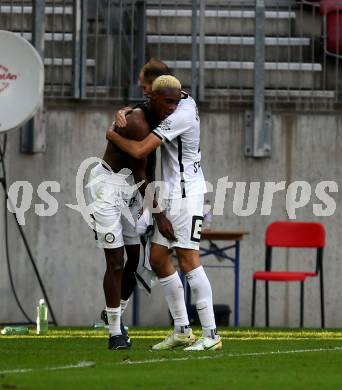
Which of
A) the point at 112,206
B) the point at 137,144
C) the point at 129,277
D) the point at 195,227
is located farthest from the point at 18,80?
the point at 195,227

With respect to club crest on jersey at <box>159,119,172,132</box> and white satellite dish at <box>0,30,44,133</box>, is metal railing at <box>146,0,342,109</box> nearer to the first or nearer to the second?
white satellite dish at <box>0,30,44,133</box>

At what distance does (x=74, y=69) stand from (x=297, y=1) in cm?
A: 293

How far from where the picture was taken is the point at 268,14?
60.0 feet

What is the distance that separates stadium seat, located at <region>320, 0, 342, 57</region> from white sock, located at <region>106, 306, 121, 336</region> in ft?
26.4

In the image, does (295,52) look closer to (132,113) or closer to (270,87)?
(270,87)

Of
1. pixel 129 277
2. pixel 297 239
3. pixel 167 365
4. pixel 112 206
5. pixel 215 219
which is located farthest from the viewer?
pixel 215 219

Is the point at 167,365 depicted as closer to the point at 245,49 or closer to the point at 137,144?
the point at 137,144

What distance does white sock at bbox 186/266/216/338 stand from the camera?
10.7 m

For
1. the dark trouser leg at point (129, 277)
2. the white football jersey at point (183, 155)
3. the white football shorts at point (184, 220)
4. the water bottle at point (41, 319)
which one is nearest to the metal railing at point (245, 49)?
the water bottle at point (41, 319)

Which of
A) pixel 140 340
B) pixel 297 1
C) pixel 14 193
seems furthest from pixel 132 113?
pixel 297 1

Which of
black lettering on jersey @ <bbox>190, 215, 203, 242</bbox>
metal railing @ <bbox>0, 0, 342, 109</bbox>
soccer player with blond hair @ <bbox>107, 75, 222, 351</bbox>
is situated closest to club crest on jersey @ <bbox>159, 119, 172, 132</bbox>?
soccer player with blond hair @ <bbox>107, 75, 222, 351</bbox>

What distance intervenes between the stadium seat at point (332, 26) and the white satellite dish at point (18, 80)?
172 inches

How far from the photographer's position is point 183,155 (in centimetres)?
1080

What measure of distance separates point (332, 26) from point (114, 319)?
27.6 ft
